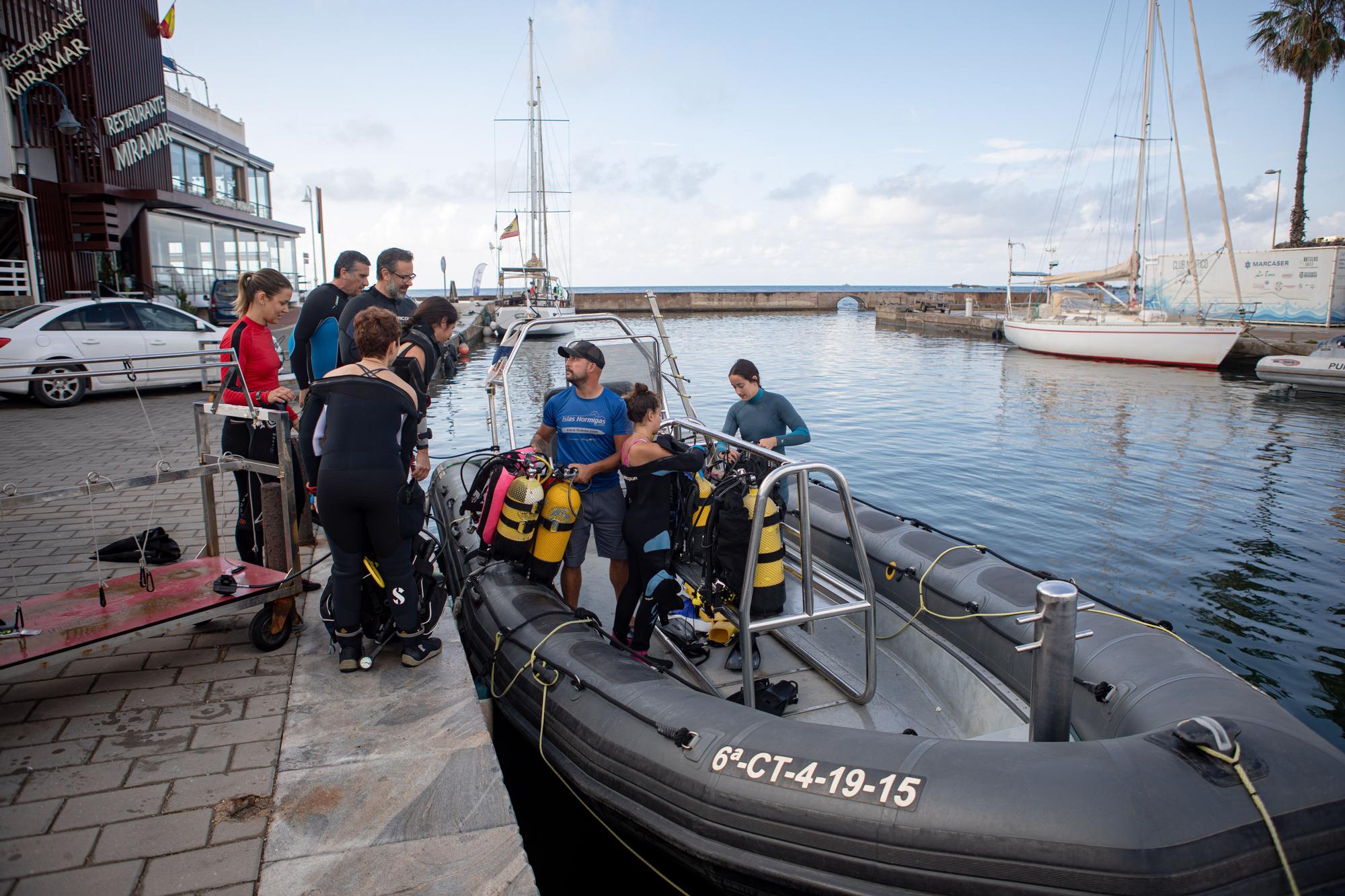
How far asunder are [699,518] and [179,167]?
87.9ft

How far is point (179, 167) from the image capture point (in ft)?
78.9

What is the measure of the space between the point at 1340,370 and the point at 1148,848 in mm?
22093

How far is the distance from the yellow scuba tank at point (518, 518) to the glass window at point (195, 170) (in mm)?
26348

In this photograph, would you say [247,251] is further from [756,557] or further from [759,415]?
[756,557]

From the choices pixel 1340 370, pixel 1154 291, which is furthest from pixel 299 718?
pixel 1154 291

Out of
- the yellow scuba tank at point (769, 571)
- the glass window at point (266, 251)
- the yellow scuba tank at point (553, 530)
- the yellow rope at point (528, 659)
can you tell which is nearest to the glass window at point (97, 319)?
the yellow scuba tank at point (553, 530)

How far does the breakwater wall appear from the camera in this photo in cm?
6475

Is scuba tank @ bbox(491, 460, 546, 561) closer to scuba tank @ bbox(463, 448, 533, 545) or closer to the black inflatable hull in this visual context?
scuba tank @ bbox(463, 448, 533, 545)

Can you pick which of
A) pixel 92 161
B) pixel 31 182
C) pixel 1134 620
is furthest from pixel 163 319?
pixel 1134 620

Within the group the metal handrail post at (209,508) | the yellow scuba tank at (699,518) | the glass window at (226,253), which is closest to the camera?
the yellow scuba tank at (699,518)

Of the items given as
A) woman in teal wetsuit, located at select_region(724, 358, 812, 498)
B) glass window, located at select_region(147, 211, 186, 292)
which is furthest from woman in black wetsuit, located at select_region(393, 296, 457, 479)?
glass window, located at select_region(147, 211, 186, 292)

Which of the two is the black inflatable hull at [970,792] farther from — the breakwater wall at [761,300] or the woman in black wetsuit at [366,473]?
the breakwater wall at [761,300]

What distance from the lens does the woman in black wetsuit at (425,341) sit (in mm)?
4395

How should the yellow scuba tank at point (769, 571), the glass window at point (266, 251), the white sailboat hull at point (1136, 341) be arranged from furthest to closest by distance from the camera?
the glass window at point (266, 251) < the white sailboat hull at point (1136, 341) < the yellow scuba tank at point (769, 571)
